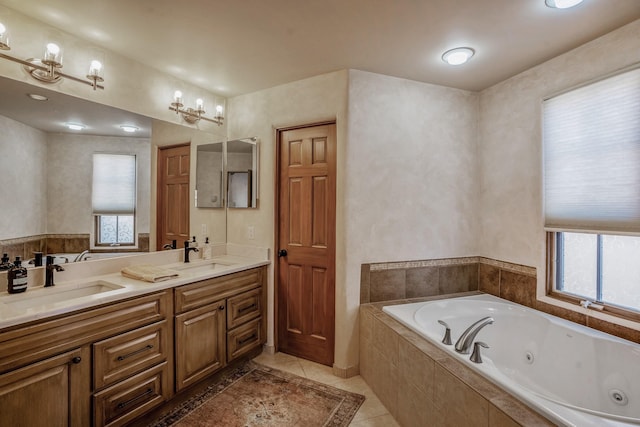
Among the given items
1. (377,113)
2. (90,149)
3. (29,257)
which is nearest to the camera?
(29,257)

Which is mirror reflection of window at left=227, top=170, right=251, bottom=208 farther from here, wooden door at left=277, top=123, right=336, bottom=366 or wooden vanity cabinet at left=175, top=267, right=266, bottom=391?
wooden vanity cabinet at left=175, top=267, right=266, bottom=391

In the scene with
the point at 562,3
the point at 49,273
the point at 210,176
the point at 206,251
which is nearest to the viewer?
the point at 562,3

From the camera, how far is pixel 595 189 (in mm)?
1960

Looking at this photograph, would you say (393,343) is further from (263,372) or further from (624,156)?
(624,156)

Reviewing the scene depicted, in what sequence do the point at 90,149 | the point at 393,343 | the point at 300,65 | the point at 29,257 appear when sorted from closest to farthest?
the point at 29,257
the point at 393,343
the point at 90,149
the point at 300,65

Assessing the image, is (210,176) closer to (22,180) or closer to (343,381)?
(22,180)

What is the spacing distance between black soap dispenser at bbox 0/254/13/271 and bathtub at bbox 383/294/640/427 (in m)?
2.36

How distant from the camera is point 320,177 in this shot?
2611 millimetres

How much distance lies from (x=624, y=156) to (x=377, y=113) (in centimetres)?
160

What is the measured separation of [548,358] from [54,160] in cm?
350

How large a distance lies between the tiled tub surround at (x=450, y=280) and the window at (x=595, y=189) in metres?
0.21

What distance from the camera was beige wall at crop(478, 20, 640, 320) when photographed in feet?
6.69

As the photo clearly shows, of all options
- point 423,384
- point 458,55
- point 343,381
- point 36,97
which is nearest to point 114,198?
point 36,97

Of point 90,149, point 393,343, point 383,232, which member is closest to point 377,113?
point 383,232
